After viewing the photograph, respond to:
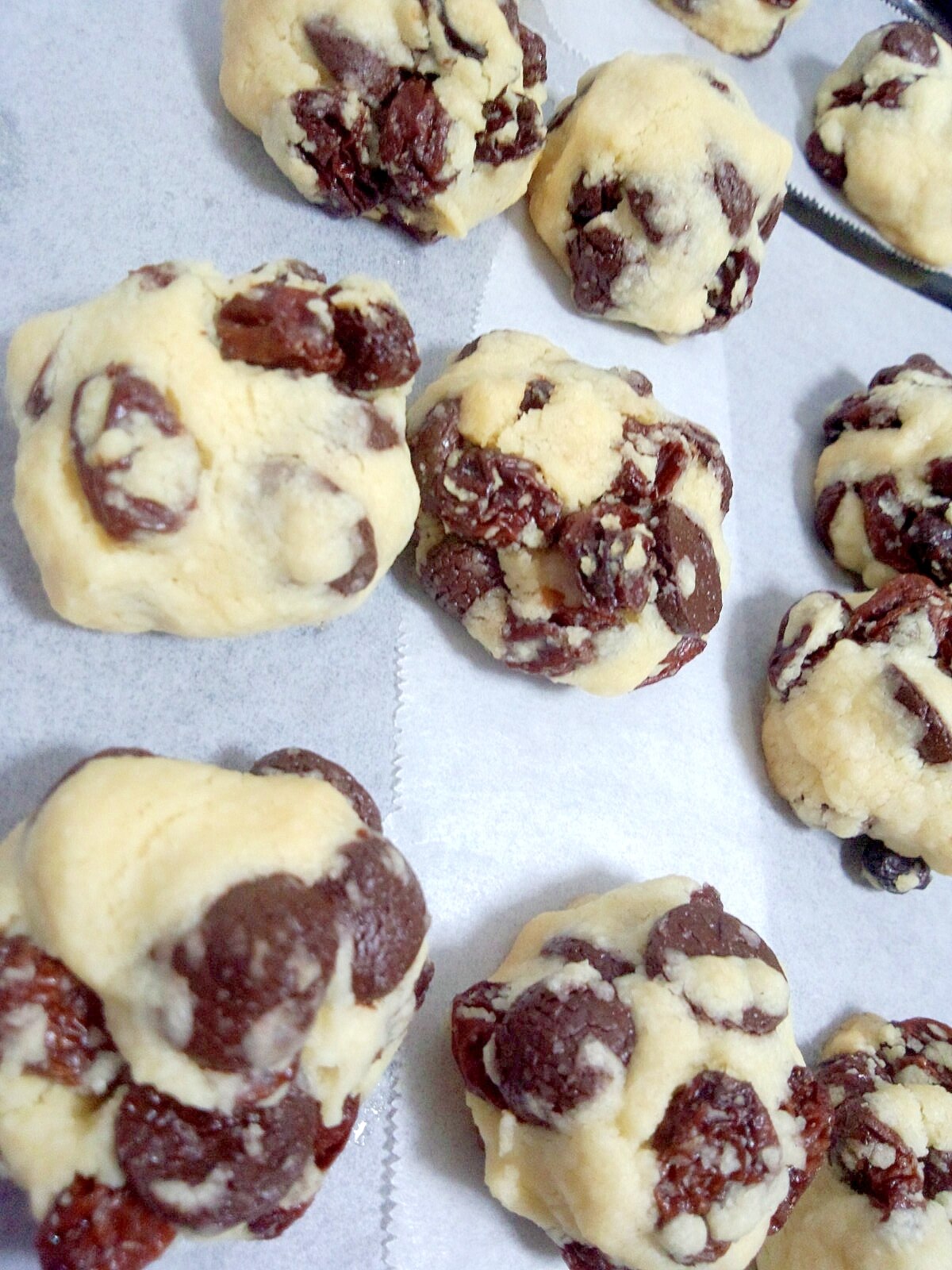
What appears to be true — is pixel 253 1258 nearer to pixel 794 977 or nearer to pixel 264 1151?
pixel 264 1151

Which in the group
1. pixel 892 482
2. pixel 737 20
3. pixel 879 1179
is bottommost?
pixel 879 1179

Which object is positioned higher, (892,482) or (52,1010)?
(892,482)

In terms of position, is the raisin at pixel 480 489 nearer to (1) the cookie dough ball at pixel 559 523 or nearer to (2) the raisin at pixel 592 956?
(1) the cookie dough ball at pixel 559 523

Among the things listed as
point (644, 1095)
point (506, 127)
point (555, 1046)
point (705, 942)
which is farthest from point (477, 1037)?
point (506, 127)

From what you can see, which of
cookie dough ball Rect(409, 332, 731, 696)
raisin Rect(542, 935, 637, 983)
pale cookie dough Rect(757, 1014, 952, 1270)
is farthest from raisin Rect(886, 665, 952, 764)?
raisin Rect(542, 935, 637, 983)

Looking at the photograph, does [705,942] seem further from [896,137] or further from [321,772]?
[896,137]

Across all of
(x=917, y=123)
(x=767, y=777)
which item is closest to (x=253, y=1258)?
(x=767, y=777)

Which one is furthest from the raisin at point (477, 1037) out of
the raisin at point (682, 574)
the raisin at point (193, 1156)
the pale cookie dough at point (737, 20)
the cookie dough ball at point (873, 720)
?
the pale cookie dough at point (737, 20)
